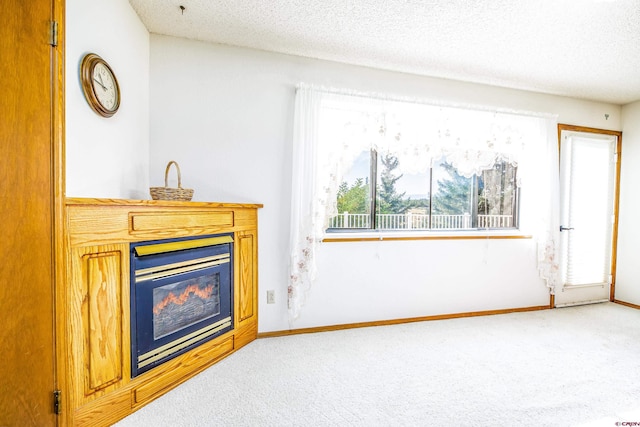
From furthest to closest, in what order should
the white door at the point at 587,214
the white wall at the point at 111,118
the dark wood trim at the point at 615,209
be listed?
the dark wood trim at the point at 615,209, the white door at the point at 587,214, the white wall at the point at 111,118

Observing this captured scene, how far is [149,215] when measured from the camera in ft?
5.88

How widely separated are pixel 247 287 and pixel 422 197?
2.09 m

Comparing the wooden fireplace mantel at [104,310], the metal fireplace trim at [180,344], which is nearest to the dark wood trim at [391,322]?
the metal fireplace trim at [180,344]

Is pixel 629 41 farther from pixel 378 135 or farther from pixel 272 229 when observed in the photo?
pixel 272 229

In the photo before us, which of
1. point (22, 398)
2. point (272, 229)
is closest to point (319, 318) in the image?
point (272, 229)

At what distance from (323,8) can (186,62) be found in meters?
1.25

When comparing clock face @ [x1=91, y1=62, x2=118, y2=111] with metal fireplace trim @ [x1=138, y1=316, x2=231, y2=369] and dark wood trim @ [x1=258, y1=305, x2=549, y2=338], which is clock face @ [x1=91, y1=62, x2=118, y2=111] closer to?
metal fireplace trim @ [x1=138, y1=316, x2=231, y2=369]

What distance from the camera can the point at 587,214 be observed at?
3.86m

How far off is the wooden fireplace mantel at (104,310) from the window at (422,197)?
1.61m

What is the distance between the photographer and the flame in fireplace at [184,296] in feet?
6.23

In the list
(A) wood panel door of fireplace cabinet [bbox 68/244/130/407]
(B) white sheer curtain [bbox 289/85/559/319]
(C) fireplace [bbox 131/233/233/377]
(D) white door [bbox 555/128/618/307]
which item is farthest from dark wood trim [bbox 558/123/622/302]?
(A) wood panel door of fireplace cabinet [bbox 68/244/130/407]

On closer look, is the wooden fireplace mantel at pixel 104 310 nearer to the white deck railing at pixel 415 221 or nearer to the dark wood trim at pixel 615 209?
the white deck railing at pixel 415 221

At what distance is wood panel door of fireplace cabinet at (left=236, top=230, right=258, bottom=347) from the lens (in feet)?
8.30

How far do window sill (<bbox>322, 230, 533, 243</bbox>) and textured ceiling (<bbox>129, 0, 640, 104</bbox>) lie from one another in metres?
1.67
